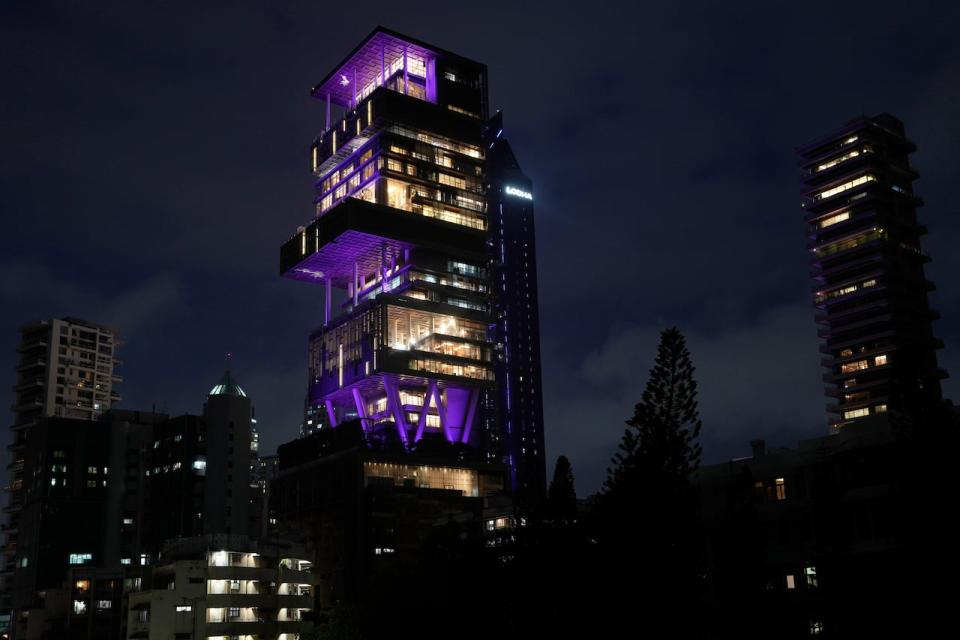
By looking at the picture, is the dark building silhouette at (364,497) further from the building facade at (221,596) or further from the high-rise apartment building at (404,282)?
the building facade at (221,596)

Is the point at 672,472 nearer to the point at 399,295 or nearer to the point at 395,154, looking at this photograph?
the point at 399,295

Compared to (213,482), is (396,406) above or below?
above

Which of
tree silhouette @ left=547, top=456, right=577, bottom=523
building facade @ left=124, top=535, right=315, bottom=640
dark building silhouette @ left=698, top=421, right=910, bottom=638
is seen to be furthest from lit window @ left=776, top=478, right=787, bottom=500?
building facade @ left=124, top=535, right=315, bottom=640

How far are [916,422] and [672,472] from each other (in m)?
13.4

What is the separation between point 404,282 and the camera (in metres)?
188

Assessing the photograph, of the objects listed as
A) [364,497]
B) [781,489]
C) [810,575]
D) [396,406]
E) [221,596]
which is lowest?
[221,596]

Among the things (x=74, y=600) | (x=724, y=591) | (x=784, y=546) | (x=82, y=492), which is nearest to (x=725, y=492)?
(x=784, y=546)

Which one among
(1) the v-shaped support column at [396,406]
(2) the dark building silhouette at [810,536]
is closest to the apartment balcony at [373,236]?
(1) the v-shaped support column at [396,406]

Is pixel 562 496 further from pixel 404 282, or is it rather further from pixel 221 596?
pixel 404 282

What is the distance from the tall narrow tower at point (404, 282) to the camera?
602ft

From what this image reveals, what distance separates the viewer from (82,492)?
7840 inches

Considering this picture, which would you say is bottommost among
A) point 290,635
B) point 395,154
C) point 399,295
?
point 290,635

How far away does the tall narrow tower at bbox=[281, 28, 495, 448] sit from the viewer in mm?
183500

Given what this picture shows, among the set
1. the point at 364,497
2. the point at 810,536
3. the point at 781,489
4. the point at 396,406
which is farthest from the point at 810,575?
the point at 396,406
